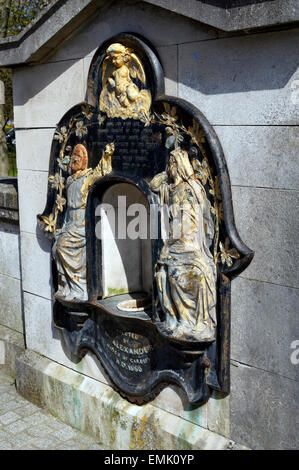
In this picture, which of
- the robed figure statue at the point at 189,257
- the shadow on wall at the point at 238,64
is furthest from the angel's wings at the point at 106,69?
the robed figure statue at the point at 189,257

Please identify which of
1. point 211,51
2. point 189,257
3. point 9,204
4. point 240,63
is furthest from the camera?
point 9,204

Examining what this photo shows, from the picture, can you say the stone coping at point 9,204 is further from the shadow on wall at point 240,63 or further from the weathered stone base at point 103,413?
the shadow on wall at point 240,63

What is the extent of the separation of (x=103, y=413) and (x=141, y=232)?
193 centimetres

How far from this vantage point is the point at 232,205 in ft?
16.0

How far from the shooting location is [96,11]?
5801 millimetres

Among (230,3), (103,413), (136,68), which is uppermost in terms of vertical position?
(230,3)

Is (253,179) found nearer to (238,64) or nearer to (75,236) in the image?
(238,64)

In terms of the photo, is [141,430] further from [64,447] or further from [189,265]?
[189,265]

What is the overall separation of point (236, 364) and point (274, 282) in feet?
2.79

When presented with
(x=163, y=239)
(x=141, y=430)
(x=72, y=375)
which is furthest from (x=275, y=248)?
(x=72, y=375)

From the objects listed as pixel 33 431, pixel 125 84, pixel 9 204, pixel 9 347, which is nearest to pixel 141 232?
pixel 125 84

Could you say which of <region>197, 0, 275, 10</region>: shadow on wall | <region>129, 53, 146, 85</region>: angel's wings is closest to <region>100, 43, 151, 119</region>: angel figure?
<region>129, 53, 146, 85</region>: angel's wings

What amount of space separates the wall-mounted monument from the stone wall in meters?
0.12

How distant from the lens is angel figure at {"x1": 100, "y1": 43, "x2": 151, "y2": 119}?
5.44 m
